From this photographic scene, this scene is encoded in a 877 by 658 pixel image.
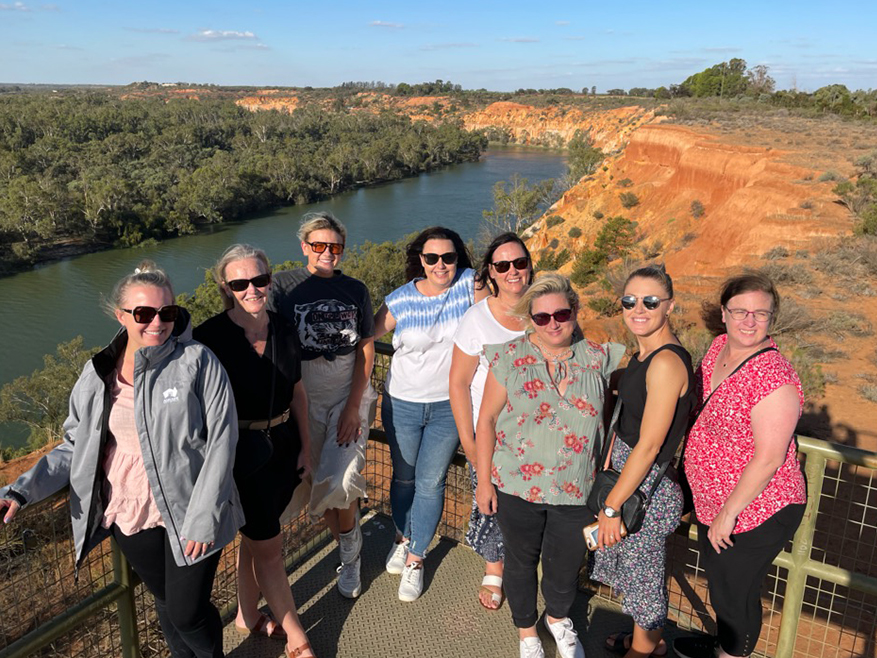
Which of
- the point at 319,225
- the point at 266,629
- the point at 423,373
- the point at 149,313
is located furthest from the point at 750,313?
the point at 266,629

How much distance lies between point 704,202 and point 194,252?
83.4 ft

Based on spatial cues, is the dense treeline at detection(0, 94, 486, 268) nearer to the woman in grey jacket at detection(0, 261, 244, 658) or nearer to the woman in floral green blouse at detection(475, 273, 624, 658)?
the woman in grey jacket at detection(0, 261, 244, 658)

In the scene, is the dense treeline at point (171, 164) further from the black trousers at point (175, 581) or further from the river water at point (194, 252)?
the black trousers at point (175, 581)

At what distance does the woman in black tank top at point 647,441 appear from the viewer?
7.07 feet

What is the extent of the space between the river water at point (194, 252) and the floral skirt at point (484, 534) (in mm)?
17969

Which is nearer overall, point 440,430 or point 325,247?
point 325,247

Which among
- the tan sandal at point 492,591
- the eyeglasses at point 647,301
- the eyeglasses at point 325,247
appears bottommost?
the tan sandal at point 492,591

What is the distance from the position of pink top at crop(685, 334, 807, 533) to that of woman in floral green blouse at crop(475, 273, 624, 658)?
365 mm

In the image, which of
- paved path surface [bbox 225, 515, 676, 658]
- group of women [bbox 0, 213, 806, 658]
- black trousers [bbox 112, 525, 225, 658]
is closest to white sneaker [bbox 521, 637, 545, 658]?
group of women [bbox 0, 213, 806, 658]

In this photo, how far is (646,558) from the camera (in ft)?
7.85

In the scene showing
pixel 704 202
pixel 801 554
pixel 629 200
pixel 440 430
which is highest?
Result: pixel 440 430

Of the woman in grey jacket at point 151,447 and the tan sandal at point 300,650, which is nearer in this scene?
the woman in grey jacket at point 151,447

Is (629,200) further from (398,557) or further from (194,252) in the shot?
(398,557)

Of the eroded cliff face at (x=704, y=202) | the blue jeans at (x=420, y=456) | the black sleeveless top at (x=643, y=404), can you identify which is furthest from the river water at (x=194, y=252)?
the black sleeveless top at (x=643, y=404)
